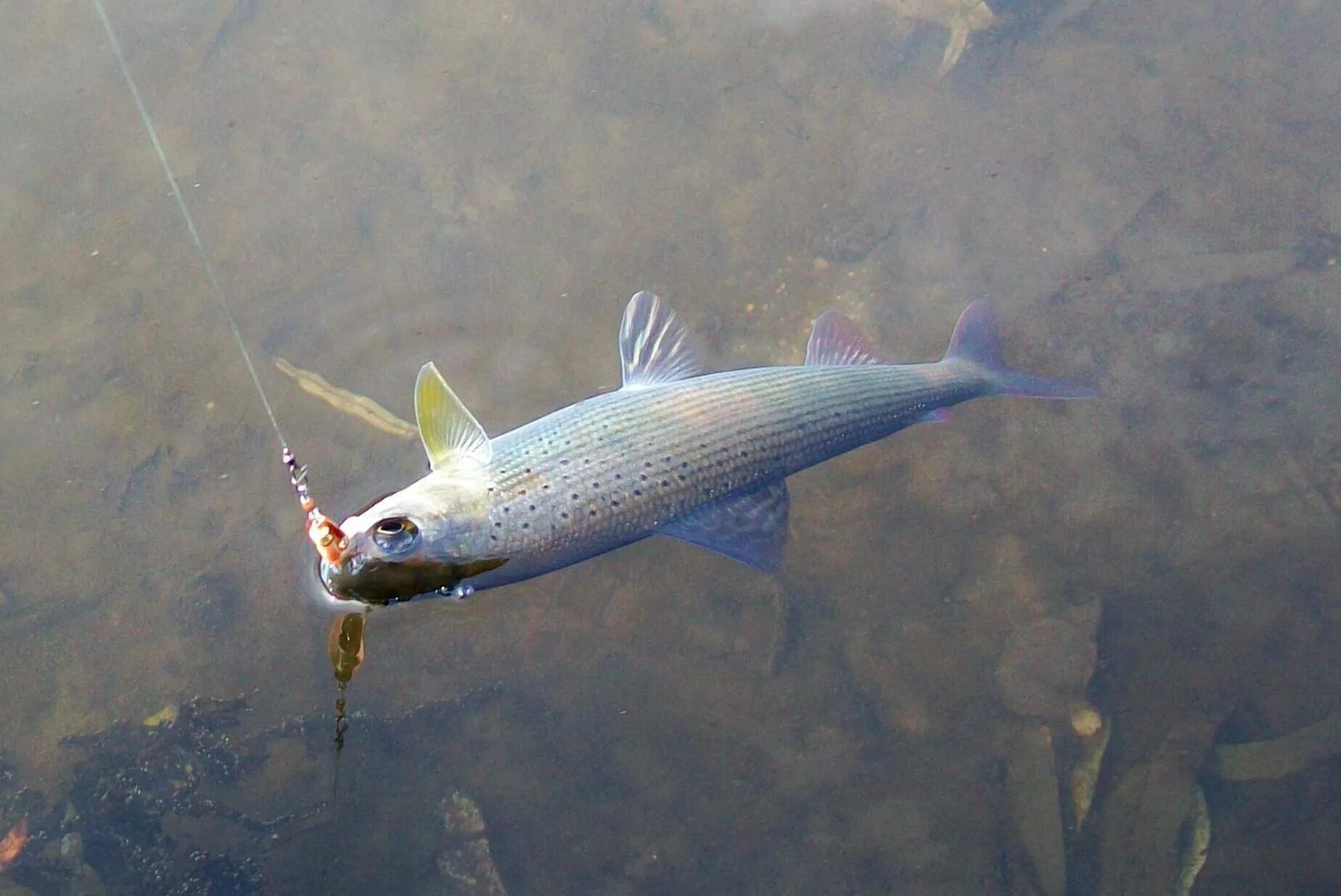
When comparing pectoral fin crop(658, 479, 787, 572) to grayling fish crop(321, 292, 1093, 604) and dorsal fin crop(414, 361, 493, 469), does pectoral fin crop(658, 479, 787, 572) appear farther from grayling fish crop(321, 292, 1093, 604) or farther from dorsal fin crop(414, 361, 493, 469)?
dorsal fin crop(414, 361, 493, 469)

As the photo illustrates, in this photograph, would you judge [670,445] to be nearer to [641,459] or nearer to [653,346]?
[641,459]

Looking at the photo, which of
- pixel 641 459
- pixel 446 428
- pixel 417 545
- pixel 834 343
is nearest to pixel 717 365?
pixel 834 343

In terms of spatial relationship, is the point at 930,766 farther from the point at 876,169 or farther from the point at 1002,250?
the point at 876,169

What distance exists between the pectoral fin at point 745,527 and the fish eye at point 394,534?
1061 millimetres

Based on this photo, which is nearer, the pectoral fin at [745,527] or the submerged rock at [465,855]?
the pectoral fin at [745,527]

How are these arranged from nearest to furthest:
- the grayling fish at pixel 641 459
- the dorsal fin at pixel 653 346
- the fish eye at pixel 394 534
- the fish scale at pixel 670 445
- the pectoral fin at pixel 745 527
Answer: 1. the fish eye at pixel 394 534
2. the grayling fish at pixel 641 459
3. the fish scale at pixel 670 445
4. the pectoral fin at pixel 745 527
5. the dorsal fin at pixel 653 346

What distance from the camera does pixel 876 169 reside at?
19.1 feet

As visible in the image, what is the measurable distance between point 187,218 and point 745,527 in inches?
141

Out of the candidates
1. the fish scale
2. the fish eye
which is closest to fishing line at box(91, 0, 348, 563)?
the fish eye

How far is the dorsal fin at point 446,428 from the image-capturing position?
374 centimetres

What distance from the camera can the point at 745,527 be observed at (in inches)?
162

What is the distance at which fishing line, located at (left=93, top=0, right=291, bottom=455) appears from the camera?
16.2 ft

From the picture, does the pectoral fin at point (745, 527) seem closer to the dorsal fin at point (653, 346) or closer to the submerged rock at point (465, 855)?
the dorsal fin at point (653, 346)

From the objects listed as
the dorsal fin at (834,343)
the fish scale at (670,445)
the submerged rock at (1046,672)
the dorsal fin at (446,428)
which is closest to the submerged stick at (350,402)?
Answer: the dorsal fin at (446,428)
